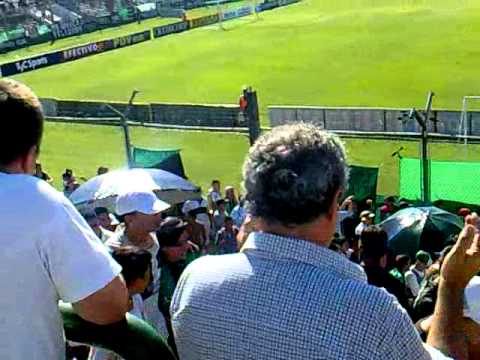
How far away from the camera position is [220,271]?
230 centimetres

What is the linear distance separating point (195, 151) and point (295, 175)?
1868cm

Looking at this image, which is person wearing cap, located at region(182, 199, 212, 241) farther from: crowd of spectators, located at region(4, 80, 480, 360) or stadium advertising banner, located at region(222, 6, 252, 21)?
stadium advertising banner, located at region(222, 6, 252, 21)

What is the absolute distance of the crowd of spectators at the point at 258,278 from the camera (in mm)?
2053

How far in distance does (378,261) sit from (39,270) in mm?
4346

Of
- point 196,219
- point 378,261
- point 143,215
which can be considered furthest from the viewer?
point 196,219

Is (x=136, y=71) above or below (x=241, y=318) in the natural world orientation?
below

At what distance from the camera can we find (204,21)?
1908 inches

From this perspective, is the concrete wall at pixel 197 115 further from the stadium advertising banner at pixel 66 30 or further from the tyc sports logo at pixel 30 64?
the stadium advertising banner at pixel 66 30

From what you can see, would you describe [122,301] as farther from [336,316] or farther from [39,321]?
[336,316]

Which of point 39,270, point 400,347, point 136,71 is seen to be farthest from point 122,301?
point 136,71

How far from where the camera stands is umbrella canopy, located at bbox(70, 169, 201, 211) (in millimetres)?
10570

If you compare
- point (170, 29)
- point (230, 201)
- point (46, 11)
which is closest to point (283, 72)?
point (170, 29)

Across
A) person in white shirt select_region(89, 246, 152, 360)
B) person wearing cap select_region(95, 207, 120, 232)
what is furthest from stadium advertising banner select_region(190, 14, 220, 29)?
person in white shirt select_region(89, 246, 152, 360)

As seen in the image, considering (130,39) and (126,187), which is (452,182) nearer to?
(126,187)
